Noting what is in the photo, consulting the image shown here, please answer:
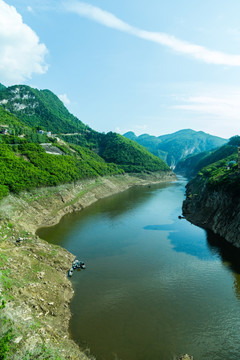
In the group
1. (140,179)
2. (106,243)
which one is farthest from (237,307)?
(140,179)

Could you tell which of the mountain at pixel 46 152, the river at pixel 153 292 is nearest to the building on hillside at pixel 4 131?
the mountain at pixel 46 152

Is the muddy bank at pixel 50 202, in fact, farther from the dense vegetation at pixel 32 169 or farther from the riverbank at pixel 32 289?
the dense vegetation at pixel 32 169

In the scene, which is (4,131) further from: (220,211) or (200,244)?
(200,244)

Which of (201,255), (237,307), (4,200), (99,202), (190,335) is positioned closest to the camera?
(190,335)

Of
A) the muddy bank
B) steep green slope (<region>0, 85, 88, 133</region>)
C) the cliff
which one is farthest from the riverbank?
steep green slope (<region>0, 85, 88, 133</region>)

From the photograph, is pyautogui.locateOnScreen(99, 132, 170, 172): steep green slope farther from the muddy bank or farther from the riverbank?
the riverbank

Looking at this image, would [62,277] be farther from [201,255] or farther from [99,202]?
[99,202]
